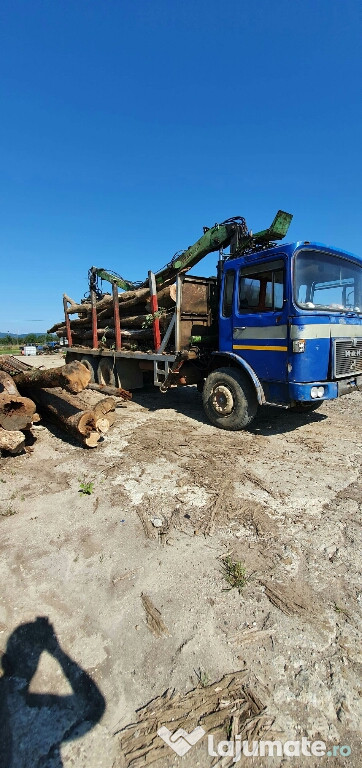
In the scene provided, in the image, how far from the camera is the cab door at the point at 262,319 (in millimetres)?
4988

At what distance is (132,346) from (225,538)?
574cm

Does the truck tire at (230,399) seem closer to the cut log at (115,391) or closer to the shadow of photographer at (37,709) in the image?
the cut log at (115,391)

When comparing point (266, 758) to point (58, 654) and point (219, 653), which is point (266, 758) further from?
point (58, 654)

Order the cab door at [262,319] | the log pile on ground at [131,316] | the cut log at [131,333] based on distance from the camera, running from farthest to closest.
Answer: the cut log at [131,333] → the log pile on ground at [131,316] → the cab door at [262,319]

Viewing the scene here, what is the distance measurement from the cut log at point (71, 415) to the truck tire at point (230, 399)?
2.09 m

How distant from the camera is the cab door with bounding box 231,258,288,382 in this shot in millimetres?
4988

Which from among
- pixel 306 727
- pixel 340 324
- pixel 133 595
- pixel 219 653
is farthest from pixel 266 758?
pixel 340 324

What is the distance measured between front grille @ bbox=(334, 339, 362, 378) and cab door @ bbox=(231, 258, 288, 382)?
0.79 meters

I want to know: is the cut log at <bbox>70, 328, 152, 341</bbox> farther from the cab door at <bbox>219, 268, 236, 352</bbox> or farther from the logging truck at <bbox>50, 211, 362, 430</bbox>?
the cab door at <bbox>219, 268, 236, 352</bbox>

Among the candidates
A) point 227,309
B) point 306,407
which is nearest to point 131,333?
point 227,309

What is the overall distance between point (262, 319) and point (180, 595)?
4057mm

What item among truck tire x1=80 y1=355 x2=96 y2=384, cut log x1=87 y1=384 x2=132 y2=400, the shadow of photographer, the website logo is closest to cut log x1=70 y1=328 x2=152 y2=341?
truck tire x1=80 y1=355 x2=96 y2=384

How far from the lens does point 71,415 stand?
17.0 ft

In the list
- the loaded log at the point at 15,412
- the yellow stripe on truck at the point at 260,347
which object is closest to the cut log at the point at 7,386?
the loaded log at the point at 15,412
